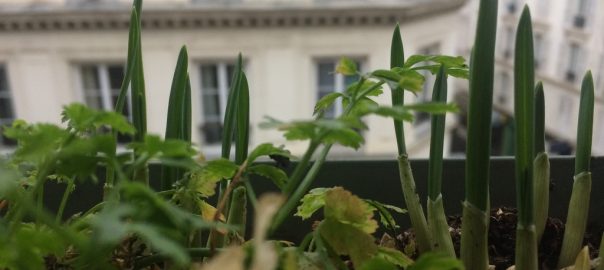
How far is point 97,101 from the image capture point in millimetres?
2826

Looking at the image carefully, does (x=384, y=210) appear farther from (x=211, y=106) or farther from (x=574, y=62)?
(x=574, y=62)

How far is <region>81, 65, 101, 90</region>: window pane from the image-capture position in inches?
111

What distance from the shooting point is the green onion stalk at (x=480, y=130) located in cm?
18

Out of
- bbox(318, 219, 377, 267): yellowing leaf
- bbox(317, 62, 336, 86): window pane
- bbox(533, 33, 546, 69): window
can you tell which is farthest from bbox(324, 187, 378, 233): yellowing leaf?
bbox(533, 33, 546, 69): window

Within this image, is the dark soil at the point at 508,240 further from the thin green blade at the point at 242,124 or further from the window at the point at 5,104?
the window at the point at 5,104

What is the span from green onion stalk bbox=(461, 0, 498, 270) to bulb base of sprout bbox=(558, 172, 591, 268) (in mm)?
55

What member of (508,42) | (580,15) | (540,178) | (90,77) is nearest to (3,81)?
(90,77)

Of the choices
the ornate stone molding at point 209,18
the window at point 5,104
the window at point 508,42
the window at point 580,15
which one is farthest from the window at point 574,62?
the window at point 5,104

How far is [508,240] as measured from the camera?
250 millimetres

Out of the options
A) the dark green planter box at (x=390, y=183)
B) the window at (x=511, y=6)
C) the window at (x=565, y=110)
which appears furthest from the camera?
the window at (x=511, y=6)

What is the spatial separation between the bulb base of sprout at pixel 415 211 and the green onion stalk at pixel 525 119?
4cm

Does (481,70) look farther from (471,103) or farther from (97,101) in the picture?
(97,101)

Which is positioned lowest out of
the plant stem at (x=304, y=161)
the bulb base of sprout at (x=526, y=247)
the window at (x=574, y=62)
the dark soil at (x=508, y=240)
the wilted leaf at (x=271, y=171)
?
the dark soil at (x=508, y=240)

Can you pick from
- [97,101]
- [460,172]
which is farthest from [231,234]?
[97,101]
